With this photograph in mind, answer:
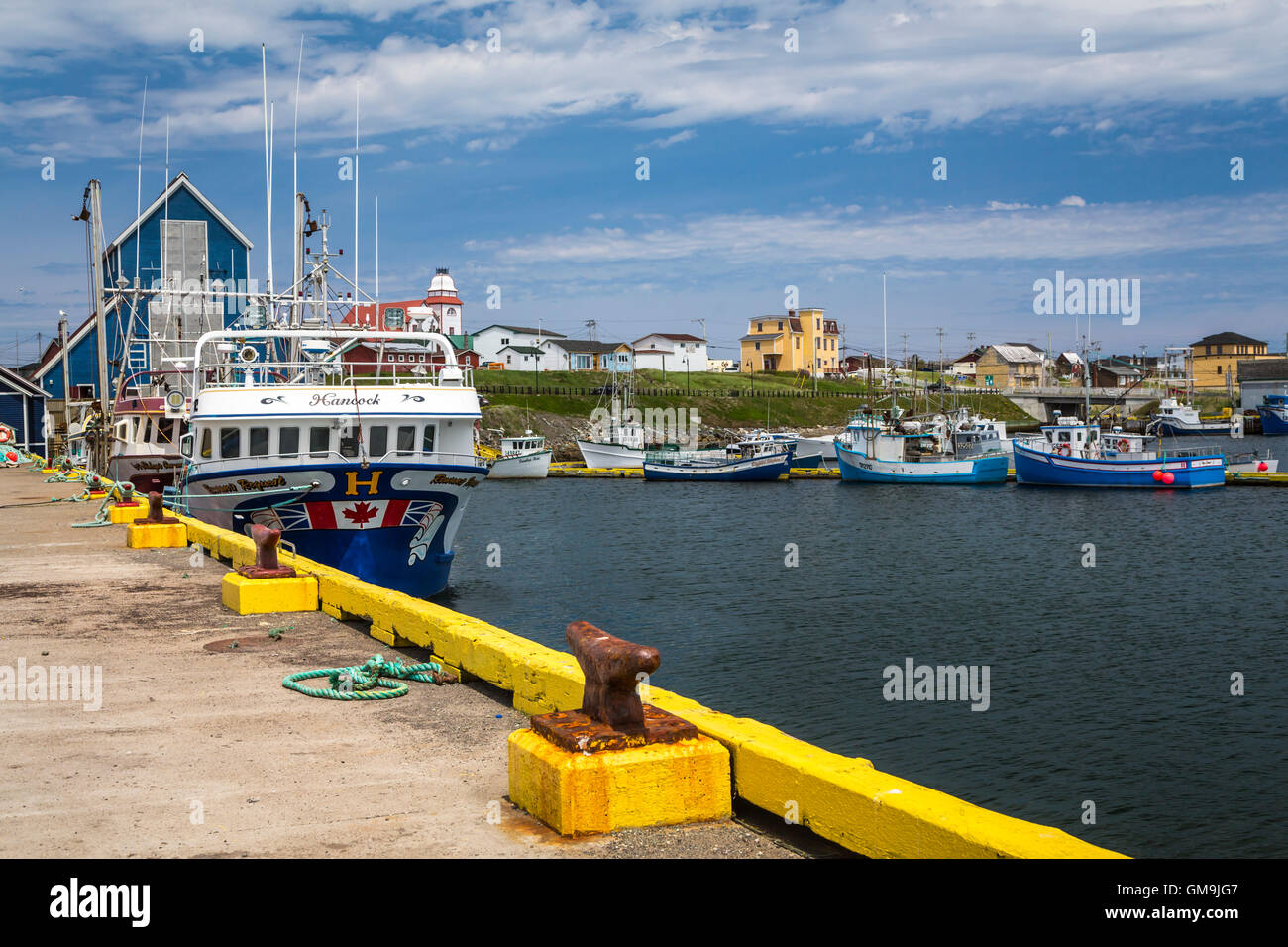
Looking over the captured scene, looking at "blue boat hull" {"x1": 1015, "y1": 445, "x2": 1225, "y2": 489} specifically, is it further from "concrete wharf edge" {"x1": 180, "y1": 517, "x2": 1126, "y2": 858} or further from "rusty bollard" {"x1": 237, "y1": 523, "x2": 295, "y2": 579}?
"concrete wharf edge" {"x1": 180, "y1": 517, "x2": 1126, "y2": 858}

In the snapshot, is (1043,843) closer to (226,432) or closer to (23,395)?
(226,432)

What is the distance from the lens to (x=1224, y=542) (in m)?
42.6

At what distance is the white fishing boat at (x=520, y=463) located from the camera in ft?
268

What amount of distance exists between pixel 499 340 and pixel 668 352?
84.9ft

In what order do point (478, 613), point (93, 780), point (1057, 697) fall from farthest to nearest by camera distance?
point (478, 613) → point (1057, 697) → point (93, 780)

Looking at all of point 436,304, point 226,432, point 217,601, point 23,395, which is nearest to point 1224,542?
point 226,432

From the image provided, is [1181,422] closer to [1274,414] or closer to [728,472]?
[1274,414]

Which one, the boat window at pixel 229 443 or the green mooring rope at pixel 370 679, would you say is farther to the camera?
the boat window at pixel 229 443

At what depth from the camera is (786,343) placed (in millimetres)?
160500

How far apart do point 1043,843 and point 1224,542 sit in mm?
43302

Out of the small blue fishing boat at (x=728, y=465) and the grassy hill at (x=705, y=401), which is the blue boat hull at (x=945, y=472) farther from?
the grassy hill at (x=705, y=401)

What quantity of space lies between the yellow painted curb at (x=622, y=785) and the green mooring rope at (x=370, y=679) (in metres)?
2.79

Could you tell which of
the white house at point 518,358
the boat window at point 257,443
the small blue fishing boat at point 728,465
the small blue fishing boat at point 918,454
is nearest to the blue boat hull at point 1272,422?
the small blue fishing boat at point 918,454

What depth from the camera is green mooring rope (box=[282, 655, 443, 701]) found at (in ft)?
27.5
